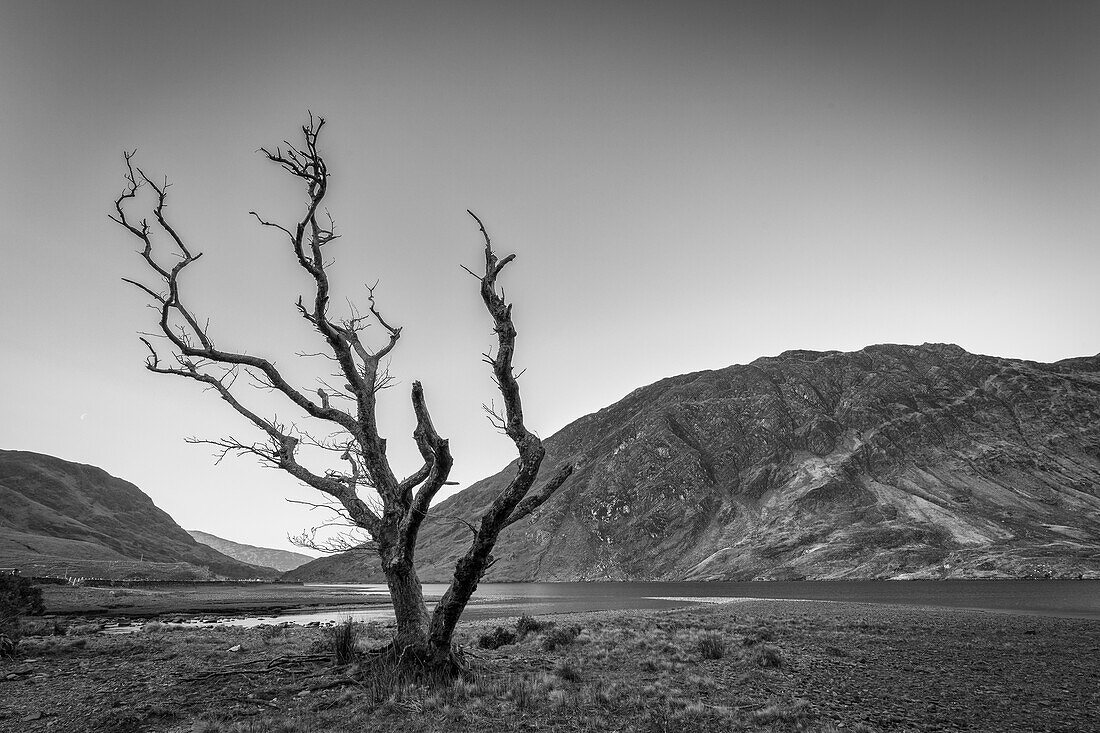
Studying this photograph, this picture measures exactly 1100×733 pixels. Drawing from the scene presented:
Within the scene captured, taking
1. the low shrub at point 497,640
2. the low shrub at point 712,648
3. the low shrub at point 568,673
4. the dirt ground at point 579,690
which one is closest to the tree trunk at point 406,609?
the dirt ground at point 579,690

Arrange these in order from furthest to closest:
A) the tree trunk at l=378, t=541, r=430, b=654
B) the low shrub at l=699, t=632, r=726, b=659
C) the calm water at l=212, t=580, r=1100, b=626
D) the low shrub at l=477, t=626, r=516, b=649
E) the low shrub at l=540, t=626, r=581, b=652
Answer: the calm water at l=212, t=580, r=1100, b=626 → the low shrub at l=477, t=626, r=516, b=649 → the low shrub at l=540, t=626, r=581, b=652 → the low shrub at l=699, t=632, r=726, b=659 → the tree trunk at l=378, t=541, r=430, b=654

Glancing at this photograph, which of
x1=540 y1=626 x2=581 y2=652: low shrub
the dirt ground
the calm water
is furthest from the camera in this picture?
the calm water

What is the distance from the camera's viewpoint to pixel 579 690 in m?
11.6

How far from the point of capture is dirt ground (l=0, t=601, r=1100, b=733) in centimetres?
947

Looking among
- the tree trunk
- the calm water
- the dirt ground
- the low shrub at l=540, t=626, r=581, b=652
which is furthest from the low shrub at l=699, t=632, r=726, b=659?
the calm water

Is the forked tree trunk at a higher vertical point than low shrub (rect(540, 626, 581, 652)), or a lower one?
higher

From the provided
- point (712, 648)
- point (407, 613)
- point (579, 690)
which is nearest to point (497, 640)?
point (712, 648)

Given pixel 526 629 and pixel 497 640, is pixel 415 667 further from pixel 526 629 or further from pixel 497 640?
pixel 526 629

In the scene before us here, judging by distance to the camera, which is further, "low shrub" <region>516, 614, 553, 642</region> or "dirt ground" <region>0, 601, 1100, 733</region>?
"low shrub" <region>516, 614, 553, 642</region>

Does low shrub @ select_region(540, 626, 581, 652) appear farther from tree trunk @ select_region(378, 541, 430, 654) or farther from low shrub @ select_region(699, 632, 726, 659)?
tree trunk @ select_region(378, 541, 430, 654)

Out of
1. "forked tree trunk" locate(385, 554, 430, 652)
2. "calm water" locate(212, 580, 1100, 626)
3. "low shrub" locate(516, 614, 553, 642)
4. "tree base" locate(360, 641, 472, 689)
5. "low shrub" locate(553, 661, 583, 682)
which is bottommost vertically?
"calm water" locate(212, 580, 1100, 626)

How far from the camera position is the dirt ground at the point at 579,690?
947 centimetres

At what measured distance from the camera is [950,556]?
155250mm

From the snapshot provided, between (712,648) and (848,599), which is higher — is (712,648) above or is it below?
above
